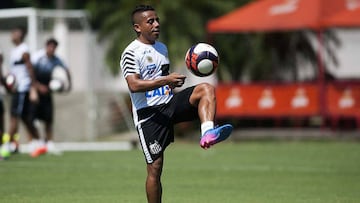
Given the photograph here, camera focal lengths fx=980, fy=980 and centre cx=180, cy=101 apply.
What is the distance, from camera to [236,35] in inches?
1235

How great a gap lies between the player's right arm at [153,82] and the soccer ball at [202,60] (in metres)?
0.25

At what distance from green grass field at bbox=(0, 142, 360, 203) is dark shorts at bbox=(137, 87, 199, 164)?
5.82ft

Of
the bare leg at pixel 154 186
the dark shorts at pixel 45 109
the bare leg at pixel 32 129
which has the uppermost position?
the bare leg at pixel 154 186

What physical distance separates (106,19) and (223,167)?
13.6 m

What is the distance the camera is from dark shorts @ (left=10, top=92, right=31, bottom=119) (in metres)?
20.8

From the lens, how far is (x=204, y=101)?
33.1 ft

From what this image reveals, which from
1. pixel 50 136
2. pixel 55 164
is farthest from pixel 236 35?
pixel 55 164

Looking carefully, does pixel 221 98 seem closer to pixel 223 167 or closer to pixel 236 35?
pixel 236 35

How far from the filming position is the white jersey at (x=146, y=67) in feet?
34.3

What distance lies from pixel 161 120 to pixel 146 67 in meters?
0.59

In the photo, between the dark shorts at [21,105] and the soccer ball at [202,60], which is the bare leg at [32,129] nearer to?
the dark shorts at [21,105]

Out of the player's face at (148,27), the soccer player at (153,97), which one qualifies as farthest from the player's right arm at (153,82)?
the player's face at (148,27)

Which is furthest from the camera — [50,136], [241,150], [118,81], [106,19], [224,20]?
[118,81]

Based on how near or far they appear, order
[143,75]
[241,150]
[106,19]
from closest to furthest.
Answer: [143,75] → [241,150] → [106,19]
